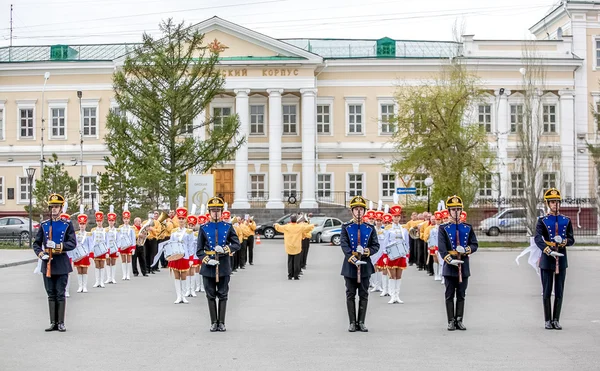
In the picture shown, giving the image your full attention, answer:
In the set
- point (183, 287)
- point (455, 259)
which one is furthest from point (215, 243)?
point (183, 287)

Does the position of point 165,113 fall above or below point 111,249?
above

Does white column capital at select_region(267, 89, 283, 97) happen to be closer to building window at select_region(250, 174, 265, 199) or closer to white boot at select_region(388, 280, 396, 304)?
building window at select_region(250, 174, 265, 199)

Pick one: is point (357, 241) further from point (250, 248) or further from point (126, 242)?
point (250, 248)

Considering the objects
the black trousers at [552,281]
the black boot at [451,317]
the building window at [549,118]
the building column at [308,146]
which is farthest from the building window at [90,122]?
the black trousers at [552,281]

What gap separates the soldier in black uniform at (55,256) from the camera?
14.3 metres

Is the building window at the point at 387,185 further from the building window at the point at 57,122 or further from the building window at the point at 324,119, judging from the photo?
the building window at the point at 57,122

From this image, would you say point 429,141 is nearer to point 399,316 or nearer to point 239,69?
point 239,69

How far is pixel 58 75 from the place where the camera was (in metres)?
64.6

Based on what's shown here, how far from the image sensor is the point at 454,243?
47.6ft

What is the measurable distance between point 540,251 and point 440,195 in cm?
2978

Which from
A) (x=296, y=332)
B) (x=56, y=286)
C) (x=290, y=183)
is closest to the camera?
(x=296, y=332)

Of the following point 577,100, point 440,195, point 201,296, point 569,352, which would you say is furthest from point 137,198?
point 577,100

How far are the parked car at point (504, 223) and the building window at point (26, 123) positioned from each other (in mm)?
32386

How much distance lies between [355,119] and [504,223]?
1555 centimetres
